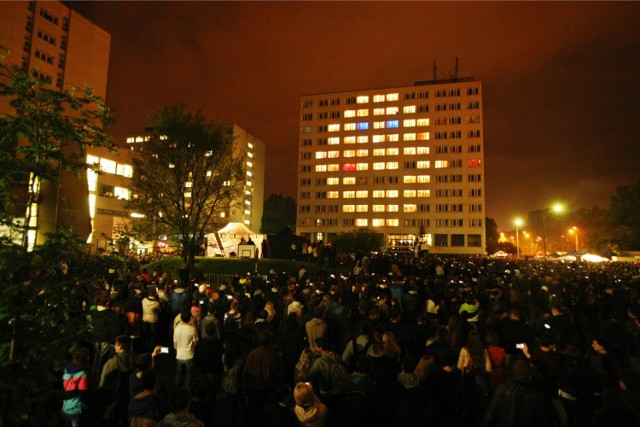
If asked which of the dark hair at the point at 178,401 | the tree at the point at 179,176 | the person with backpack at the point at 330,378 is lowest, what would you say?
the person with backpack at the point at 330,378

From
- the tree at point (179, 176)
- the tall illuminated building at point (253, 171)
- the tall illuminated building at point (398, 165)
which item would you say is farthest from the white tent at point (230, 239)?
the tall illuminated building at point (253, 171)

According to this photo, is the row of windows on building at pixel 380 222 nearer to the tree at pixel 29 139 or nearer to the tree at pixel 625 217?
the tree at pixel 625 217

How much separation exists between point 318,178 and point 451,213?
33.2 metres

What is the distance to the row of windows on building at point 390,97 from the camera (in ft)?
293

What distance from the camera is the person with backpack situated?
5379 mm

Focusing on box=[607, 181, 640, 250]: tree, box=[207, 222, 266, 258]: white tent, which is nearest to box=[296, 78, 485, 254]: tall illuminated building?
box=[607, 181, 640, 250]: tree

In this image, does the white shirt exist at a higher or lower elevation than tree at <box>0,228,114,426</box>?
lower

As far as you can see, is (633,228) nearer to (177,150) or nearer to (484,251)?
(484,251)

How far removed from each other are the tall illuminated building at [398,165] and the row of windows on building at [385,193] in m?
0.23

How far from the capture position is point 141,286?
12.3 metres

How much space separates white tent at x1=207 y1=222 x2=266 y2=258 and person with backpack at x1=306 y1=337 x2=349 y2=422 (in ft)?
76.4

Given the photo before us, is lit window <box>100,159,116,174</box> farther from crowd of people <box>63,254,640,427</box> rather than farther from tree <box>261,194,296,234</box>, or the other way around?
tree <box>261,194,296,234</box>

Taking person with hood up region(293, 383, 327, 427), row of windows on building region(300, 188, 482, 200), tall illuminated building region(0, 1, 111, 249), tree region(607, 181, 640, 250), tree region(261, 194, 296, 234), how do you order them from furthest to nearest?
tree region(261, 194, 296, 234)
row of windows on building region(300, 188, 482, 200)
tree region(607, 181, 640, 250)
tall illuminated building region(0, 1, 111, 249)
person with hood up region(293, 383, 327, 427)

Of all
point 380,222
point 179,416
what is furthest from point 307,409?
point 380,222
